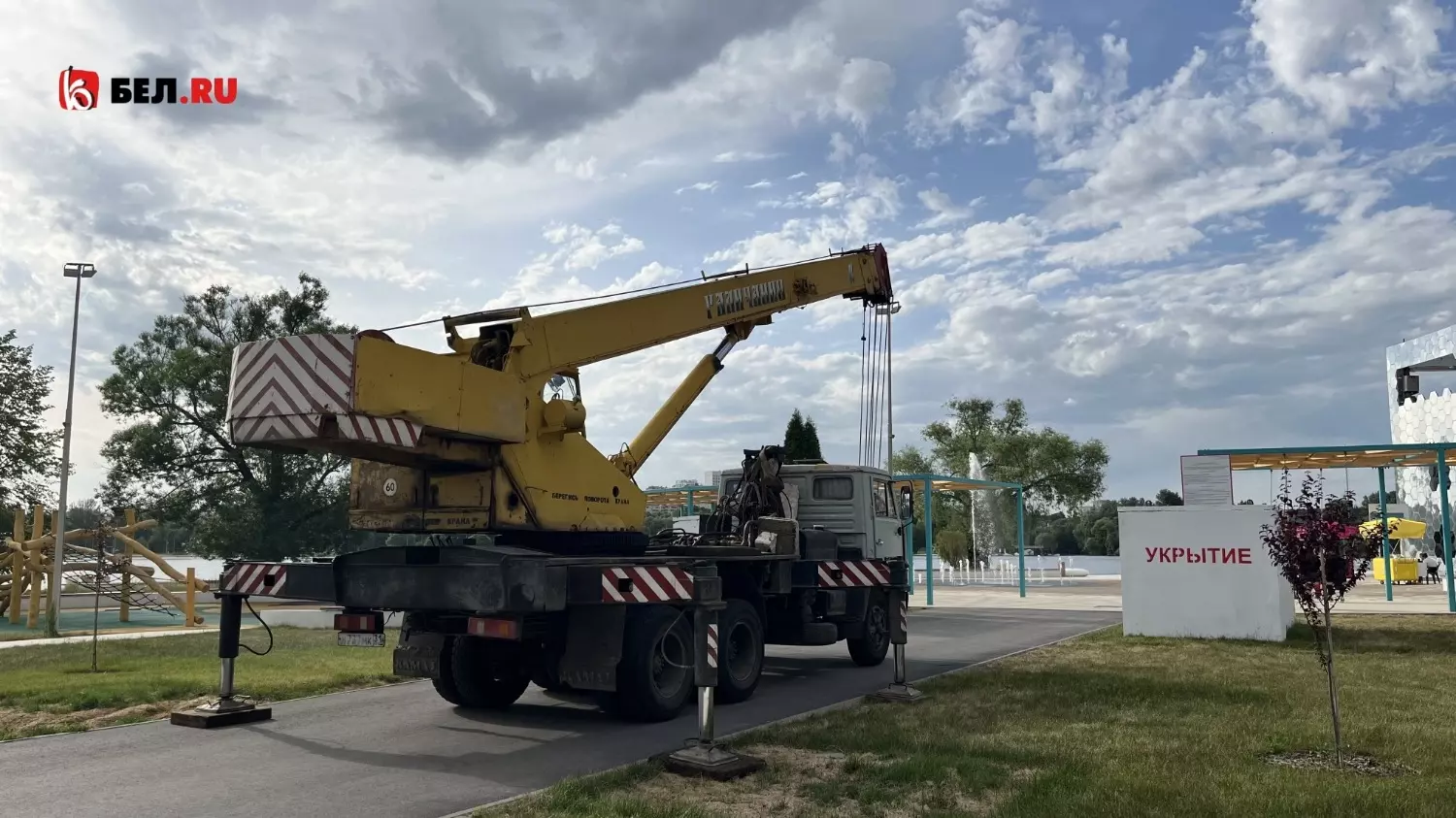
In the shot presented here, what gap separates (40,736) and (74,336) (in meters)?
18.5

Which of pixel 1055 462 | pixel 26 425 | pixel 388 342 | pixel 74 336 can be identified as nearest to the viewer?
pixel 388 342

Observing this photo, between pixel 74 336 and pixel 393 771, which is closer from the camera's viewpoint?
pixel 393 771

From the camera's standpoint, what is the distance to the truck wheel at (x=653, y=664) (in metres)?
9.37

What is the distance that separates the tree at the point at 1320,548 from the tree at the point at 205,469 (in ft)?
115

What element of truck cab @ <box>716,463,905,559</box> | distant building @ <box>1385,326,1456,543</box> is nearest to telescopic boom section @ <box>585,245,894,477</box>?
truck cab @ <box>716,463,905,559</box>

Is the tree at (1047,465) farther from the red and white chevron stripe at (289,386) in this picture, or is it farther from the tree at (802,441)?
the red and white chevron stripe at (289,386)

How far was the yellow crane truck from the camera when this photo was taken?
8.09 m

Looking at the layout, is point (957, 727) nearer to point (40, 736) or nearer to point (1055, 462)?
point (40, 736)

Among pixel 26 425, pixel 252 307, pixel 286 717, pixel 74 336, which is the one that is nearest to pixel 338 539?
pixel 252 307

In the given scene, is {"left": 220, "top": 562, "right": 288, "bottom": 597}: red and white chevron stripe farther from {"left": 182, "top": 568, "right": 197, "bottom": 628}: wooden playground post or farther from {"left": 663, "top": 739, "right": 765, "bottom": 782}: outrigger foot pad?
{"left": 182, "top": 568, "right": 197, "bottom": 628}: wooden playground post

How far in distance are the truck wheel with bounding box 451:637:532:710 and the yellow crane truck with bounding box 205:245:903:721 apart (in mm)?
20

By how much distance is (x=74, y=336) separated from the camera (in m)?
24.4

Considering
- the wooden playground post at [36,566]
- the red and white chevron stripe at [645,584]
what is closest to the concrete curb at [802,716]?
the red and white chevron stripe at [645,584]

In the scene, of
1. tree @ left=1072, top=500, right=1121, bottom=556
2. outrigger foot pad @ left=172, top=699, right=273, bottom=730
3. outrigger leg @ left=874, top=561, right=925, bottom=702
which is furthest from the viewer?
tree @ left=1072, top=500, right=1121, bottom=556
